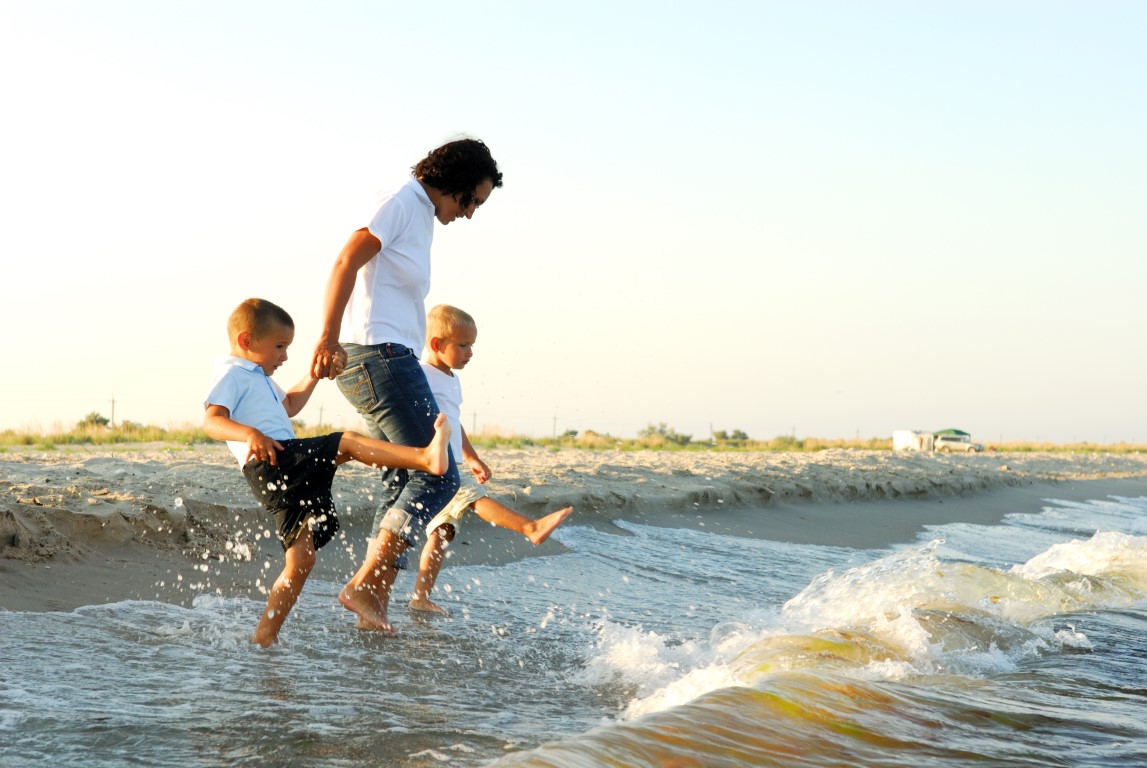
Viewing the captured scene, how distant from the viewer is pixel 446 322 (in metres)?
4.85

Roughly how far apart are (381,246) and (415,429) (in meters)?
0.73

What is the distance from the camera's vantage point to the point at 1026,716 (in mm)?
3135

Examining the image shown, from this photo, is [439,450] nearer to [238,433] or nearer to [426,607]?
[238,433]

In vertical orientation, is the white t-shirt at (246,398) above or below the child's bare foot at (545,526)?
above

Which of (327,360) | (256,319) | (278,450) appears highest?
(256,319)

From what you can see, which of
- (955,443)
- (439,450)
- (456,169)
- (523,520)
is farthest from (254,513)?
(955,443)

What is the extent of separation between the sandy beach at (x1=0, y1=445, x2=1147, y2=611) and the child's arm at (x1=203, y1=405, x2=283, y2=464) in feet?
3.60

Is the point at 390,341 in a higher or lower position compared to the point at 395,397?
higher

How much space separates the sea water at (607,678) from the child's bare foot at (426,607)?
11cm

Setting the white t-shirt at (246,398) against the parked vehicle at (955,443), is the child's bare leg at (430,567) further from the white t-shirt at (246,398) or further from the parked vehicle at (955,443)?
the parked vehicle at (955,443)

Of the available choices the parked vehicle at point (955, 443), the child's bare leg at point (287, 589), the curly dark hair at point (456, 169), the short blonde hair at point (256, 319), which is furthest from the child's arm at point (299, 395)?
the parked vehicle at point (955, 443)

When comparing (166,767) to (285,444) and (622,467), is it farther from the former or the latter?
(622,467)

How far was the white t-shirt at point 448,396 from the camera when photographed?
471 cm

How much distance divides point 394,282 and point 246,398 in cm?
74
